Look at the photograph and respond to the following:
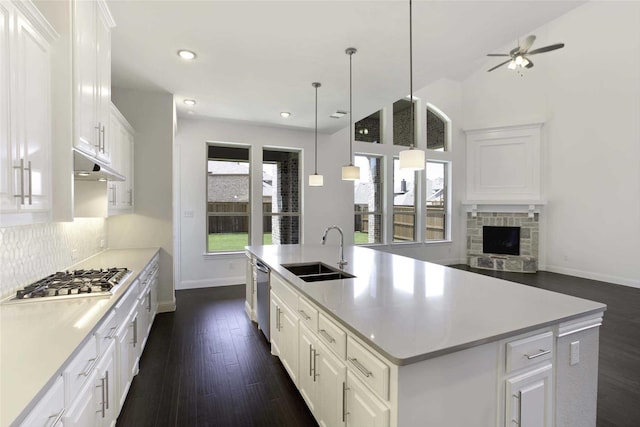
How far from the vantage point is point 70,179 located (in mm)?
1643

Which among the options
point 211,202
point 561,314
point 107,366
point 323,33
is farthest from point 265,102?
point 561,314

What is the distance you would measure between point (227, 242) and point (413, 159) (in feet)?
14.5

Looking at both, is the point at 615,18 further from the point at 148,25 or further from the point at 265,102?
the point at 148,25

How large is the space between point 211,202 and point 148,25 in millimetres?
3581

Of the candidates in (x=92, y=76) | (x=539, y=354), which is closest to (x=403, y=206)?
(x=539, y=354)

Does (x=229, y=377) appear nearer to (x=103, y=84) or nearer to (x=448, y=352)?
(x=448, y=352)

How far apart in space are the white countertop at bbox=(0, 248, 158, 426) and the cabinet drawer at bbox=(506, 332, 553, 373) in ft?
5.80

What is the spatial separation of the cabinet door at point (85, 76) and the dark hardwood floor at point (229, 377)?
1.86 meters

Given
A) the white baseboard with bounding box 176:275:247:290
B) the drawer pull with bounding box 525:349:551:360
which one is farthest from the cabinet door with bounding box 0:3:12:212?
the white baseboard with bounding box 176:275:247:290

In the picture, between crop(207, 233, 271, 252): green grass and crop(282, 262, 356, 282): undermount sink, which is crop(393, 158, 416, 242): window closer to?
crop(207, 233, 271, 252): green grass

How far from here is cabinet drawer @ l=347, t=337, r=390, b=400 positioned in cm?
119

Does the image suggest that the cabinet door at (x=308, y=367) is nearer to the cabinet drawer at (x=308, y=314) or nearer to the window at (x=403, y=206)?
the cabinet drawer at (x=308, y=314)

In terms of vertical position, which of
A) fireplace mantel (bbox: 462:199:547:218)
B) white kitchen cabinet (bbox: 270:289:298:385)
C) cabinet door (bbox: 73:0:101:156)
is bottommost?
white kitchen cabinet (bbox: 270:289:298:385)

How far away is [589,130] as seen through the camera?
20.4 feet
